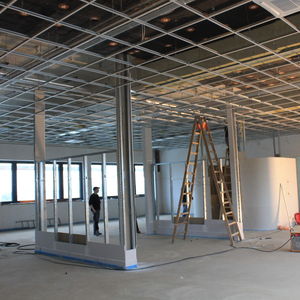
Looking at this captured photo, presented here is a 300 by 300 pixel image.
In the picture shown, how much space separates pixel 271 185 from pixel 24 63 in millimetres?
8664

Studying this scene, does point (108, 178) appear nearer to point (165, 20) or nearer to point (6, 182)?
point (6, 182)

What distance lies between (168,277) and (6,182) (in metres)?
11.3

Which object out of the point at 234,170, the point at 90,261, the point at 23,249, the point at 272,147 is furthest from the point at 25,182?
the point at 272,147

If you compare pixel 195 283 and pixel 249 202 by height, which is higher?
pixel 249 202

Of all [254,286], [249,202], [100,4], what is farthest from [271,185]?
[100,4]

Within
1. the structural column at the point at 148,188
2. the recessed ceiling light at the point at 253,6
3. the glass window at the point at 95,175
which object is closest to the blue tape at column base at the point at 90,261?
the structural column at the point at 148,188

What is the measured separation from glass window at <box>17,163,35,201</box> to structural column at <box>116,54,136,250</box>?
10.1 metres

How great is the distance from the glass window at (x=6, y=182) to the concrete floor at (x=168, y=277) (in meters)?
6.93

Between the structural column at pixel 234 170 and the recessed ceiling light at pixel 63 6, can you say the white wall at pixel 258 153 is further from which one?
the recessed ceiling light at pixel 63 6

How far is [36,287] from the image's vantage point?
6258 millimetres

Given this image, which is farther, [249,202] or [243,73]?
[249,202]

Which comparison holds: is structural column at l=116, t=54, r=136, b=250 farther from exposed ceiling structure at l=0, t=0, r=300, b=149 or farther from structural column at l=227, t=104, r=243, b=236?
structural column at l=227, t=104, r=243, b=236

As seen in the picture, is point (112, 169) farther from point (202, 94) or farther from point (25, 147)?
point (202, 94)

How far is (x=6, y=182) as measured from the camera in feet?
51.9
